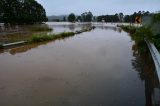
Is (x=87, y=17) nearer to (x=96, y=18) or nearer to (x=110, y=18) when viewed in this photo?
(x=96, y=18)

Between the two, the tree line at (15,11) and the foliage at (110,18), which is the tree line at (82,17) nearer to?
the foliage at (110,18)

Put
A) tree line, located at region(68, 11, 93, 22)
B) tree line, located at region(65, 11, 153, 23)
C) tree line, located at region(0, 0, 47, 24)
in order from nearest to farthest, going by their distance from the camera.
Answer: tree line, located at region(0, 0, 47, 24) < tree line, located at region(65, 11, 153, 23) < tree line, located at region(68, 11, 93, 22)

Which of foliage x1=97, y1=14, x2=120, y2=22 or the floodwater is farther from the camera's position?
foliage x1=97, y1=14, x2=120, y2=22

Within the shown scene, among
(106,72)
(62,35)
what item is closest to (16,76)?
(106,72)

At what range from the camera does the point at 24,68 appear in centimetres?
978

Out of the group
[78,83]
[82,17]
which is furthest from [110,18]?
[78,83]

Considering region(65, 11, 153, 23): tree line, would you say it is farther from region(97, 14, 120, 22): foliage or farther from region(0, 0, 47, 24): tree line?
region(0, 0, 47, 24): tree line

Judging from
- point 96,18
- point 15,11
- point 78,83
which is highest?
point 15,11

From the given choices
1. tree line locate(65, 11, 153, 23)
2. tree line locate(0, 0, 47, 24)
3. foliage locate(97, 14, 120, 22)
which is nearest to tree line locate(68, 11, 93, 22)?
tree line locate(65, 11, 153, 23)

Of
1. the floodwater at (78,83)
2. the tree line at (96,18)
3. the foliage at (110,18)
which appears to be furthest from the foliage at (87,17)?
the floodwater at (78,83)

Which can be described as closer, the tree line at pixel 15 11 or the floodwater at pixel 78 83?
the floodwater at pixel 78 83

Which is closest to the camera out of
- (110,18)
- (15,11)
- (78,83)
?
(78,83)

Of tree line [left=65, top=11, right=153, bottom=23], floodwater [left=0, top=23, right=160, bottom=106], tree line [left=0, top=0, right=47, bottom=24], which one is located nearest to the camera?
floodwater [left=0, top=23, right=160, bottom=106]

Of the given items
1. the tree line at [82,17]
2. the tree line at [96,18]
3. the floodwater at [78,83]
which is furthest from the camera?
the tree line at [82,17]
